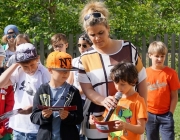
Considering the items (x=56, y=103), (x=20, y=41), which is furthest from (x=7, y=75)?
(x=20, y=41)

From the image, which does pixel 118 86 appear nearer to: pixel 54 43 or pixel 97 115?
pixel 97 115

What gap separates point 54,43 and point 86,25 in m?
2.44

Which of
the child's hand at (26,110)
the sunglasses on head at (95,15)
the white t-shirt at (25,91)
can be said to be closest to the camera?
the sunglasses on head at (95,15)

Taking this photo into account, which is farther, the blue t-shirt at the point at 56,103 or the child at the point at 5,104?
the child at the point at 5,104

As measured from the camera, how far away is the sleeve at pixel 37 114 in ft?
11.3

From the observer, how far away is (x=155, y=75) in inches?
206

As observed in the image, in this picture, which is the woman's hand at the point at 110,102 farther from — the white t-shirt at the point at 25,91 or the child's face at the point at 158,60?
the child's face at the point at 158,60

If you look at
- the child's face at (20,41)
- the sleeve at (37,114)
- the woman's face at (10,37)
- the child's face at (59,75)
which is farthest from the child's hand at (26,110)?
the woman's face at (10,37)

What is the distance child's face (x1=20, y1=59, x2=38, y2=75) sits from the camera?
3.75 metres

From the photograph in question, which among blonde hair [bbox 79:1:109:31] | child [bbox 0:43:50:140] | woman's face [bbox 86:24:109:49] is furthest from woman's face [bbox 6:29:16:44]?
woman's face [bbox 86:24:109:49]

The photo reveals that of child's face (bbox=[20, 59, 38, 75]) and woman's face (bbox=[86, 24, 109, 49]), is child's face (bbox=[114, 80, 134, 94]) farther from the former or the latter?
child's face (bbox=[20, 59, 38, 75])

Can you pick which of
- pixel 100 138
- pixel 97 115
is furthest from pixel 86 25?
pixel 100 138

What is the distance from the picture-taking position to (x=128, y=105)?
3367 mm

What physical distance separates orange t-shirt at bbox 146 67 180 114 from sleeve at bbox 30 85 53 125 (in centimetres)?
208
